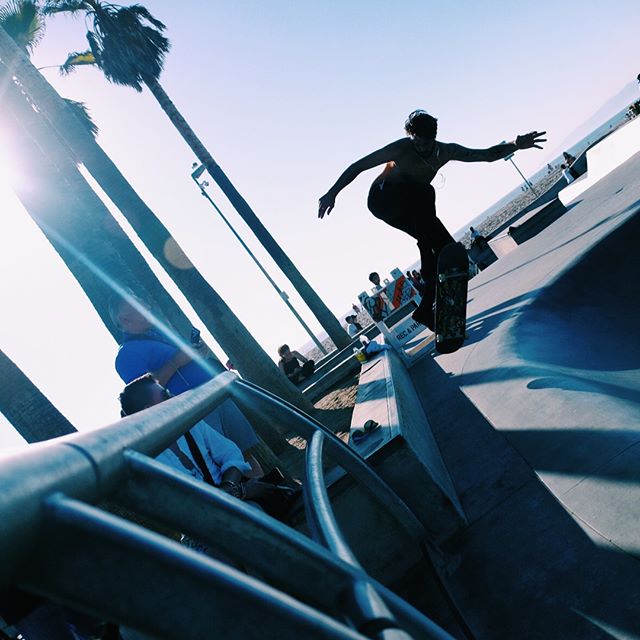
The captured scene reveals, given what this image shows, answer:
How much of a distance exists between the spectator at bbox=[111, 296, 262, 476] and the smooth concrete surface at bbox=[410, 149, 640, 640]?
5.17 feet

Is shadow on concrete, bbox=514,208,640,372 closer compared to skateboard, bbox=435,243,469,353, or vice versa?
shadow on concrete, bbox=514,208,640,372

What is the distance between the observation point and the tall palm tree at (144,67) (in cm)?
1551

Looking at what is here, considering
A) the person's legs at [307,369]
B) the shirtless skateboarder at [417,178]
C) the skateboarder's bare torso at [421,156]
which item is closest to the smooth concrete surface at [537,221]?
the person's legs at [307,369]

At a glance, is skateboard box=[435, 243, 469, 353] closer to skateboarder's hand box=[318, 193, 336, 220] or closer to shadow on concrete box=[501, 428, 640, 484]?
skateboarder's hand box=[318, 193, 336, 220]

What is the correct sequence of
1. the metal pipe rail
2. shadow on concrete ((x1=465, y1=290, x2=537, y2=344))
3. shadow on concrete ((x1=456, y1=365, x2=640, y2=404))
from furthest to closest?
shadow on concrete ((x1=465, y1=290, x2=537, y2=344))
shadow on concrete ((x1=456, y1=365, x2=640, y2=404))
the metal pipe rail

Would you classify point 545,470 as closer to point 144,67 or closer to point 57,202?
point 57,202

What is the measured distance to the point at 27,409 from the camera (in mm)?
5535

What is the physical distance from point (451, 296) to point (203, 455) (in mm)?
2938

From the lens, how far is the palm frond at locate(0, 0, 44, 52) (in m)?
11.2

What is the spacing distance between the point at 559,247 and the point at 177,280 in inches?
249

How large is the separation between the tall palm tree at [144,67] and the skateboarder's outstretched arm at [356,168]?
11.5 meters

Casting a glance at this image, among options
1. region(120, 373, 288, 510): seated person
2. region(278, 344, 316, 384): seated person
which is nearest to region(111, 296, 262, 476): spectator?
region(120, 373, 288, 510): seated person

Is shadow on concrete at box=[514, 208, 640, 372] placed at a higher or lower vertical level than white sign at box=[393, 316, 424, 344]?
lower

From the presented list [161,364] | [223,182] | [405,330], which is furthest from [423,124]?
[223,182]
